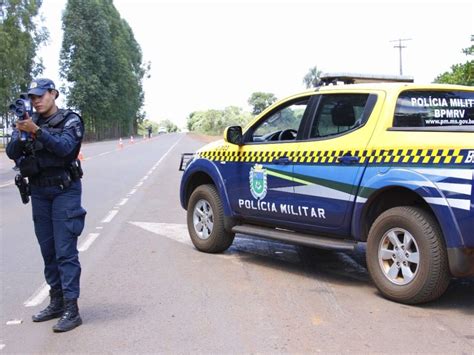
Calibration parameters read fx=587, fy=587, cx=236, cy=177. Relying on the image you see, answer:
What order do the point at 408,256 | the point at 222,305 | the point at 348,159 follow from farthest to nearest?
the point at 348,159
the point at 222,305
the point at 408,256

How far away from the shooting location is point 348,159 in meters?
5.59

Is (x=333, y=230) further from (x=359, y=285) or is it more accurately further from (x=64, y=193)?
(x=64, y=193)

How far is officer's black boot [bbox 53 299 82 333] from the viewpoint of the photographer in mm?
4676

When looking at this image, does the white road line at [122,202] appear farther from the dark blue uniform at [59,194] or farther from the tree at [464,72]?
the tree at [464,72]

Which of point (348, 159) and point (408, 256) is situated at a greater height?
point (348, 159)

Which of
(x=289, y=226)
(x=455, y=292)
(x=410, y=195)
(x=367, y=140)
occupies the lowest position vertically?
(x=455, y=292)

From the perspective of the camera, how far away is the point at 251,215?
22.3 feet

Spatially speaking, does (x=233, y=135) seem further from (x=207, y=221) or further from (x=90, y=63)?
(x=90, y=63)

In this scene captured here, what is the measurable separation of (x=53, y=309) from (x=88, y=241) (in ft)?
11.2

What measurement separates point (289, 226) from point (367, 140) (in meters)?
1.39

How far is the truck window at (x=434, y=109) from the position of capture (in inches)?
219

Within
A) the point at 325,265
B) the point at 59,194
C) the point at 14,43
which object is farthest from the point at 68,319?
the point at 14,43

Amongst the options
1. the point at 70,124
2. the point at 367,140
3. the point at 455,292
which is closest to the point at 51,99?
the point at 70,124

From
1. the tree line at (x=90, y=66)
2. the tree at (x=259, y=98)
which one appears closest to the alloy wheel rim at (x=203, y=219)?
the tree line at (x=90, y=66)
